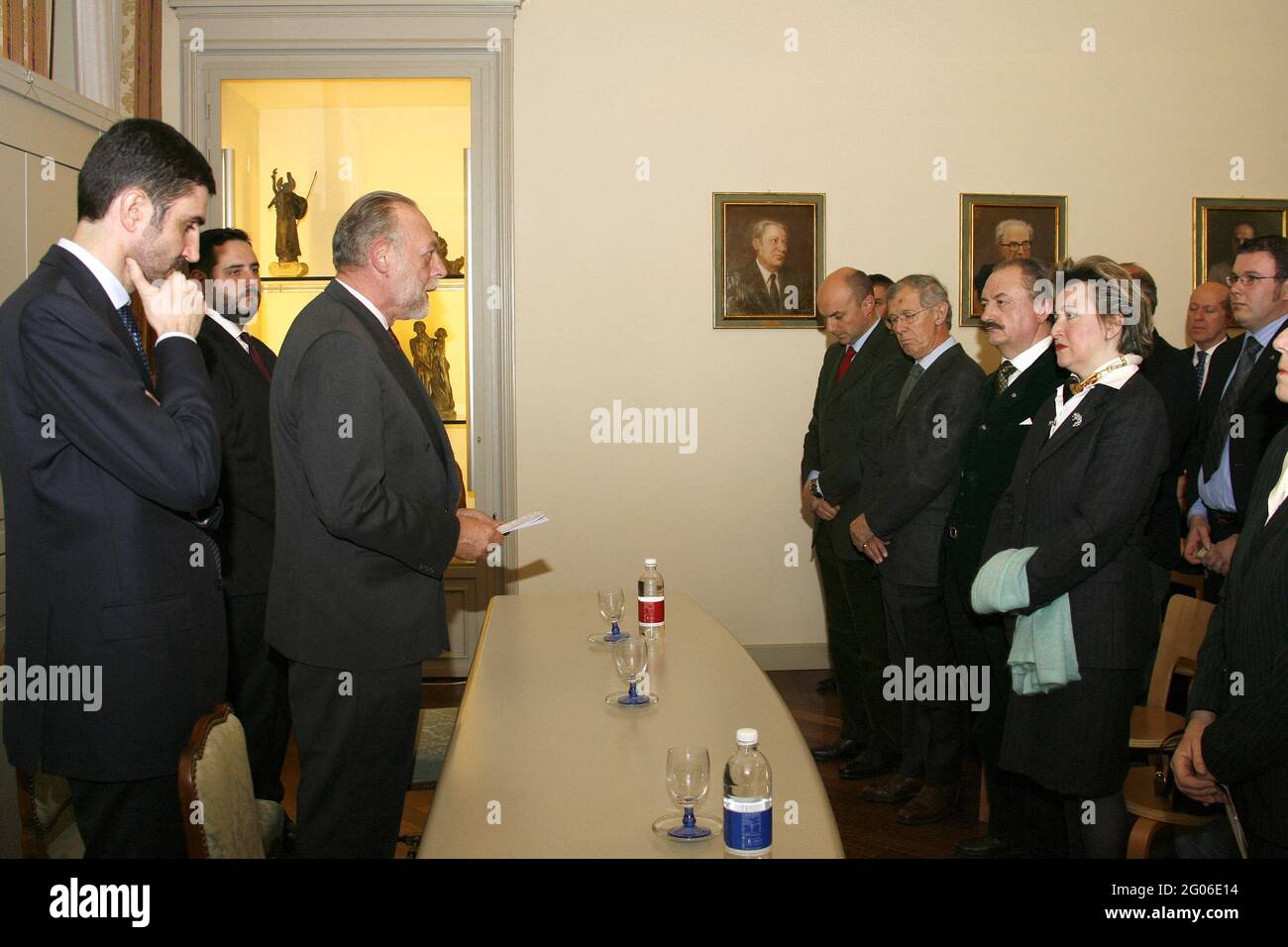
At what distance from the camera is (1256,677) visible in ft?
7.16

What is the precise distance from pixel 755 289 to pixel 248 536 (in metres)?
3.35

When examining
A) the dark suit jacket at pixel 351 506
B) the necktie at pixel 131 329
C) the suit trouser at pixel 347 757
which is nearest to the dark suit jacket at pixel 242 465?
the dark suit jacket at pixel 351 506

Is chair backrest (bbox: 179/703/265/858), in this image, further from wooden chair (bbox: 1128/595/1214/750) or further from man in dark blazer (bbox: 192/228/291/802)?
wooden chair (bbox: 1128/595/1214/750)

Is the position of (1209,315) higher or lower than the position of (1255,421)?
higher

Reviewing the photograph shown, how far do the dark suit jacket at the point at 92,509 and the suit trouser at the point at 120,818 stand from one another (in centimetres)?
4

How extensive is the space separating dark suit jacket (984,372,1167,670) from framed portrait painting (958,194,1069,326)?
132 inches

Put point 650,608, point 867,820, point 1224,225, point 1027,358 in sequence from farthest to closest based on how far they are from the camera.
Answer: point 1224,225 → point 867,820 → point 1027,358 → point 650,608

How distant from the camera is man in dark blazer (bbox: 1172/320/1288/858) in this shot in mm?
2072

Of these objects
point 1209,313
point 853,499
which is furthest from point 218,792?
point 1209,313

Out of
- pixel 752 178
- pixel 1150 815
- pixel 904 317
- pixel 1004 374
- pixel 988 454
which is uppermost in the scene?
pixel 752 178

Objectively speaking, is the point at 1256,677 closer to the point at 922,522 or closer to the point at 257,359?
the point at 922,522

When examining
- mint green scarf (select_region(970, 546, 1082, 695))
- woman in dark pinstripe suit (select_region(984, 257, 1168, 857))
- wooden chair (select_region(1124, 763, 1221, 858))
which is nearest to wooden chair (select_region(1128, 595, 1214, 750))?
wooden chair (select_region(1124, 763, 1221, 858))

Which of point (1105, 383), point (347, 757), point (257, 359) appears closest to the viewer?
point (347, 757)

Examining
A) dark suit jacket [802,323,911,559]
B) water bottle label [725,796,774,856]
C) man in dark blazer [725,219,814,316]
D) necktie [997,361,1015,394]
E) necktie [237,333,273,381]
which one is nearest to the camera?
water bottle label [725,796,774,856]
